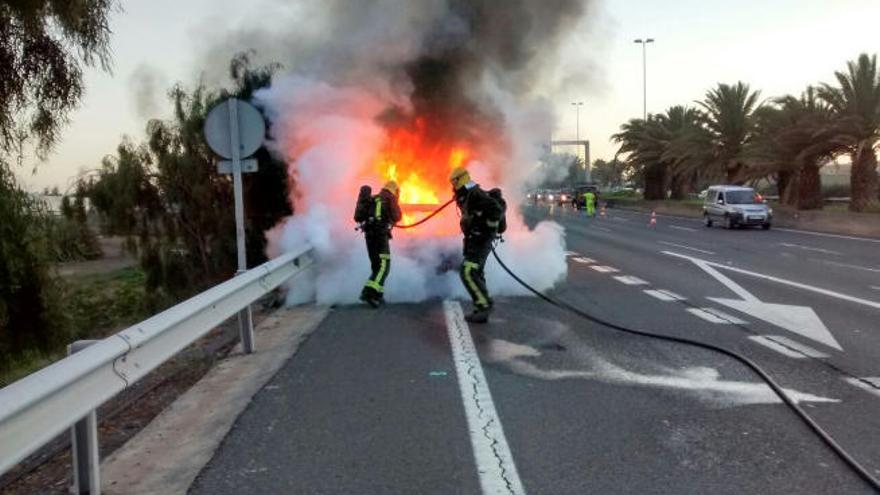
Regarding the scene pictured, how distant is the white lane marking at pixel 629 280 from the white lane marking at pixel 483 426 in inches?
214

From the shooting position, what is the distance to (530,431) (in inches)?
188

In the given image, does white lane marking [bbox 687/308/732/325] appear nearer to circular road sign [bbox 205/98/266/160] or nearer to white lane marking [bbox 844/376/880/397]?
white lane marking [bbox 844/376/880/397]

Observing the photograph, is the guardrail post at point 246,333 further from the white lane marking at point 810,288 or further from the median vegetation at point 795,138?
the median vegetation at point 795,138

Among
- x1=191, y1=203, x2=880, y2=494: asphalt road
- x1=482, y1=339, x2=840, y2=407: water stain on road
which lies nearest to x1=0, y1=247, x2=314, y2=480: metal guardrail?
x1=191, y1=203, x2=880, y2=494: asphalt road

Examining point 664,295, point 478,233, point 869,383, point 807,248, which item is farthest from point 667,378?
point 807,248

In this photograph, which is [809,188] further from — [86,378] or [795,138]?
[86,378]

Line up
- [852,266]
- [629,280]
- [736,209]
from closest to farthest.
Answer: [629,280], [852,266], [736,209]

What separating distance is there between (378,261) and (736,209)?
22423 millimetres

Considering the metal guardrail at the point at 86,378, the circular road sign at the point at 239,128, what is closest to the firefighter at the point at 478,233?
the circular road sign at the point at 239,128

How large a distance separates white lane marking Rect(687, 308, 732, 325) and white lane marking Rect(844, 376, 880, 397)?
2.53 meters

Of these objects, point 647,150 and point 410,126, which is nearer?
point 410,126

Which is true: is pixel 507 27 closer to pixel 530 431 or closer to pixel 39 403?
pixel 530 431

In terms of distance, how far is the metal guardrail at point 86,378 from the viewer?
9.58 feet

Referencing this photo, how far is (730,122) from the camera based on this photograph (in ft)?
136
